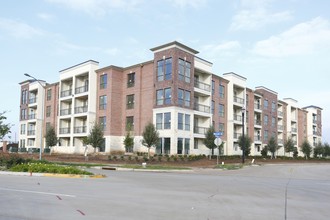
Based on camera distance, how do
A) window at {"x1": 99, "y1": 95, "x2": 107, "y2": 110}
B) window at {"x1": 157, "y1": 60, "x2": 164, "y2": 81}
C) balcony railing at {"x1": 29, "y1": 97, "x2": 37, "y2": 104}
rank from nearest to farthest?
window at {"x1": 157, "y1": 60, "x2": 164, "y2": 81}, window at {"x1": 99, "y1": 95, "x2": 107, "y2": 110}, balcony railing at {"x1": 29, "y1": 97, "x2": 37, "y2": 104}

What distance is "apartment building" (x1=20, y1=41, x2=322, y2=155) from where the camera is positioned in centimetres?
4119

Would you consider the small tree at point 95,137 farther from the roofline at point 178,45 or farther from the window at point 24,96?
the window at point 24,96

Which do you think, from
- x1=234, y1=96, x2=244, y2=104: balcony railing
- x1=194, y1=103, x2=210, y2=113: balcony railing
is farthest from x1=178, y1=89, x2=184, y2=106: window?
x1=234, y1=96, x2=244, y2=104: balcony railing

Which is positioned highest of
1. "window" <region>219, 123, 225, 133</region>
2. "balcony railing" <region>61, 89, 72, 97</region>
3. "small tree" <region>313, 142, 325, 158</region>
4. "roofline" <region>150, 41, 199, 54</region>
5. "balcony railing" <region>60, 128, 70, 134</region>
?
"roofline" <region>150, 41, 199, 54</region>

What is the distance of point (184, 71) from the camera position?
1657 inches

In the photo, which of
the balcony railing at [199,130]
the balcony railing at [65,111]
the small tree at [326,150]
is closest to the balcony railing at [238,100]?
the balcony railing at [199,130]

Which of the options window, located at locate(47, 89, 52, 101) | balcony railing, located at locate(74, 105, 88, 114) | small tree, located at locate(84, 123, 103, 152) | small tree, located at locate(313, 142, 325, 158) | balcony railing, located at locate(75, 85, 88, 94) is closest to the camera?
small tree, located at locate(84, 123, 103, 152)

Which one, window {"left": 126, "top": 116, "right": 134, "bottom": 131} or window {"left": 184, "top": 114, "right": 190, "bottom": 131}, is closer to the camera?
window {"left": 184, "top": 114, "right": 190, "bottom": 131}

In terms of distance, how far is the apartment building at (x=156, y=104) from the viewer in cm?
4119

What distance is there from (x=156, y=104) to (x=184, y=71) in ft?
17.7

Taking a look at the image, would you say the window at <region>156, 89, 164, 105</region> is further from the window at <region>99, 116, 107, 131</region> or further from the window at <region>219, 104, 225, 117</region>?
the window at <region>219, 104, 225, 117</region>

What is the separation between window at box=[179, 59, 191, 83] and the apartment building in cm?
12

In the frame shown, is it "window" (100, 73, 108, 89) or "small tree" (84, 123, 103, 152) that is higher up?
"window" (100, 73, 108, 89)

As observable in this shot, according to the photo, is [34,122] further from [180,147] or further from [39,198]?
[39,198]
